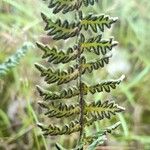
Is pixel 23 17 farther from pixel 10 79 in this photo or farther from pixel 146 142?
pixel 146 142

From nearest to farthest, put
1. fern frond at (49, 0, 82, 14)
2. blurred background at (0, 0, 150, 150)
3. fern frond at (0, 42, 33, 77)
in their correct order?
fern frond at (49, 0, 82, 14), fern frond at (0, 42, 33, 77), blurred background at (0, 0, 150, 150)

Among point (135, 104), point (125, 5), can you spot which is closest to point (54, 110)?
point (135, 104)

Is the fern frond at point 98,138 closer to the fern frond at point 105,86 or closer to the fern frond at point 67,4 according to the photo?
the fern frond at point 105,86

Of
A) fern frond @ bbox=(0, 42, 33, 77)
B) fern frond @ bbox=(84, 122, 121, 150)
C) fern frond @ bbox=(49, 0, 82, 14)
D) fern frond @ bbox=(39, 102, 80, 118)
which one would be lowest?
fern frond @ bbox=(84, 122, 121, 150)

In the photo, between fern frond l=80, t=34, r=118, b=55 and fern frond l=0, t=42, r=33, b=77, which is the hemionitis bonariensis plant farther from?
fern frond l=0, t=42, r=33, b=77

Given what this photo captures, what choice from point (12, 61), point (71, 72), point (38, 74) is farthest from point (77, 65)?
point (38, 74)

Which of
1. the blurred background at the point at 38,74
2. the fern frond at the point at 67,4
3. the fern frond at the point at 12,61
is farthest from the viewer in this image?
the blurred background at the point at 38,74

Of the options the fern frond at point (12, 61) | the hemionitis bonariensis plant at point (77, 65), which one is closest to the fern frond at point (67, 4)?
the hemionitis bonariensis plant at point (77, 65)

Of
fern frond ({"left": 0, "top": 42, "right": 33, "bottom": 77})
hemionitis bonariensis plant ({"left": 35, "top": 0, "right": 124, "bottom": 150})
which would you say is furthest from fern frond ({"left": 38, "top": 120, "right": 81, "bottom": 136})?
fern frond ({"left": 0, "top": 42, "right": 33, "bottom": 77})
